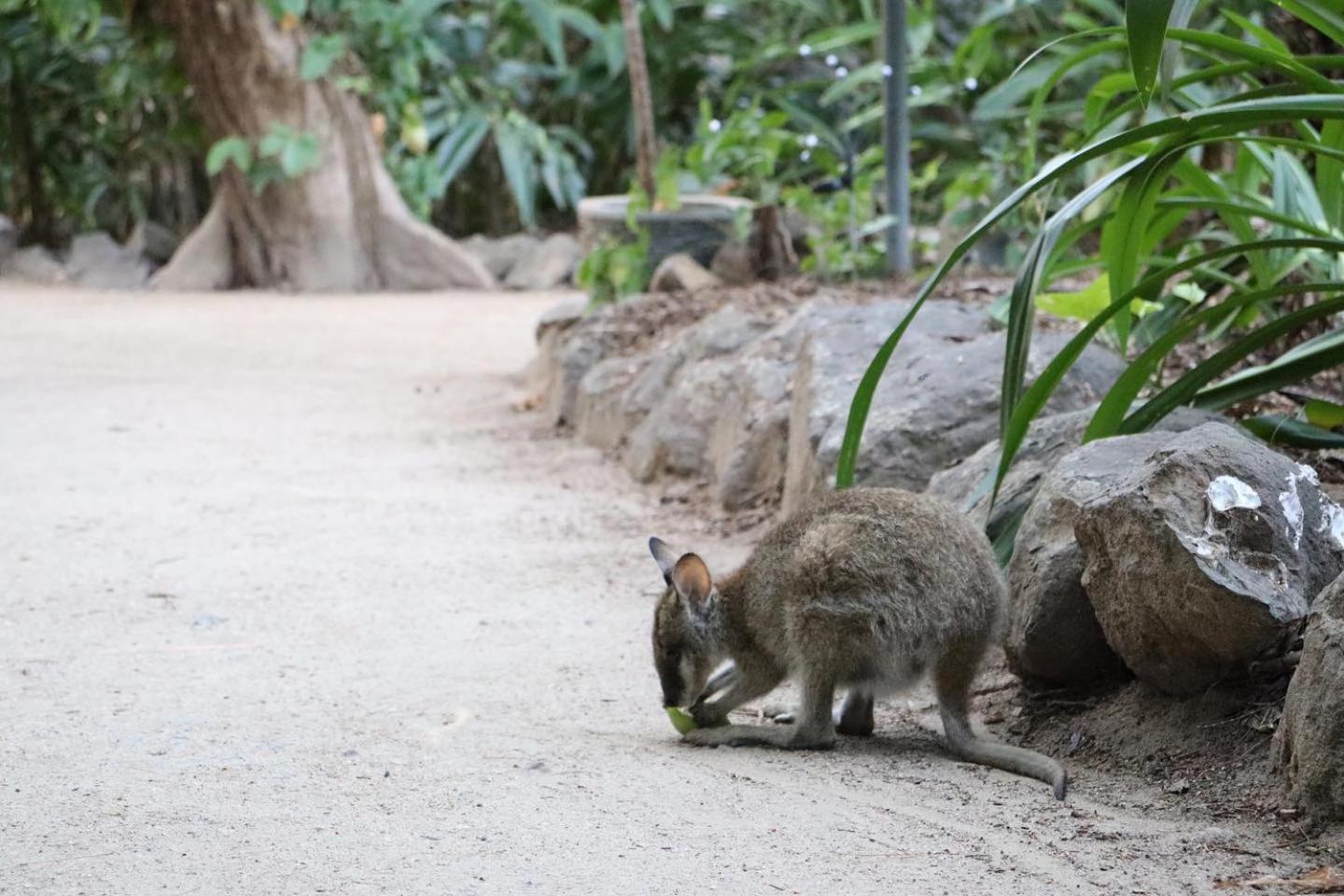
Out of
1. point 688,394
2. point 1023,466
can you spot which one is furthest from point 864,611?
point 688,394

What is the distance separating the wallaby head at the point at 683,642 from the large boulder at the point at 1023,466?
72cm

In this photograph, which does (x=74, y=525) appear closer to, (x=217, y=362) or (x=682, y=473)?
(x=682, y=473)

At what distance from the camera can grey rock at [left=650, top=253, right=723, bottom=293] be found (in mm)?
8125

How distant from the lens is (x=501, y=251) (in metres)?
14.6

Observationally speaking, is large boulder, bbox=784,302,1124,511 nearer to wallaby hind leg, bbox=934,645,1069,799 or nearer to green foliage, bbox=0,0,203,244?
wallaby hind leg, bbox=934,645,1069,799

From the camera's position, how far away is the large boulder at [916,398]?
454cm

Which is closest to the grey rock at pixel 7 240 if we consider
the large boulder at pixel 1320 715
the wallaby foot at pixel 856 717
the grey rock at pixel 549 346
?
the grey rock at pixel 549 346

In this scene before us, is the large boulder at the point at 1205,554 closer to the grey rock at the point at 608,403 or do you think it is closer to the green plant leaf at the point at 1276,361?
the green plant leaf at the point at 1276,361

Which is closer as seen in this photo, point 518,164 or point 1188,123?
point 1188,123

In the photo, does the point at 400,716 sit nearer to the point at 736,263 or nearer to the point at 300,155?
the point at 736,263

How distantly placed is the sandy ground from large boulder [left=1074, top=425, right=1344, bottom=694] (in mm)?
299

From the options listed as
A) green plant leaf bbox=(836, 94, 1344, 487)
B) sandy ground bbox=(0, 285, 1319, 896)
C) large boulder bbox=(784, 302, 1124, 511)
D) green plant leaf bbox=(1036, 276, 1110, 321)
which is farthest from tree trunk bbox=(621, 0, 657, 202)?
green plant leaf bbox=(836, 94, 1344, 487)

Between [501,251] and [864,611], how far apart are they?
11.8 meters

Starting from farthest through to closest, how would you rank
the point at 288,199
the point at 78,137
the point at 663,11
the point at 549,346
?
the point at 78,137 → the point at 663,11 → the point at 288,199 → the point at 549,346
